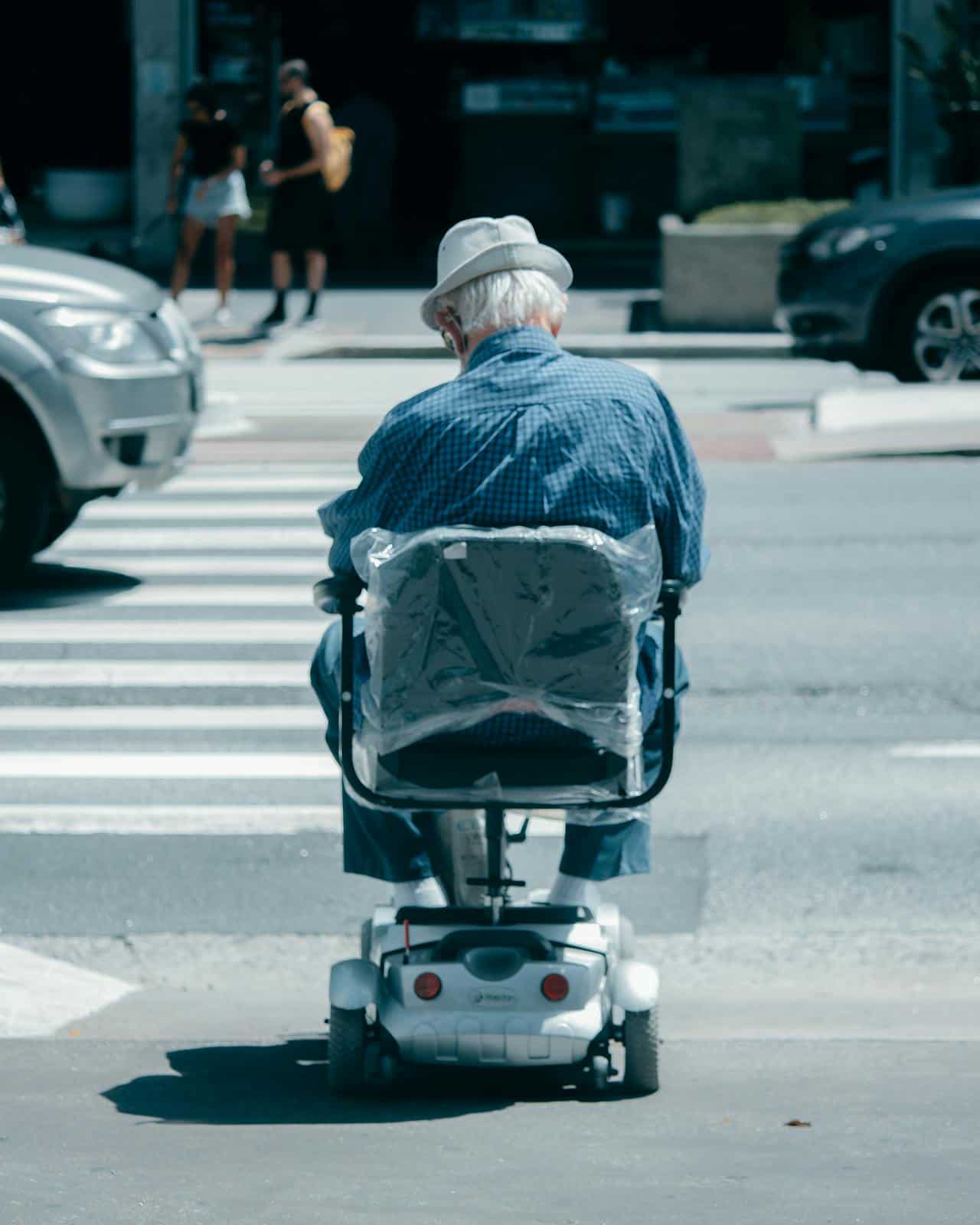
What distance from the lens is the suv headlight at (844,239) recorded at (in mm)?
16266

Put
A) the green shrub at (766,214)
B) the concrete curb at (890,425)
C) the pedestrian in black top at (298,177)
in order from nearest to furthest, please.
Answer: the concrete curb at (890,425) → the pedestrian in black top at (298,177) → the green shrub at (766,214)

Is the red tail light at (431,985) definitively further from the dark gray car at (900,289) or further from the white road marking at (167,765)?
the dark gray car at (900,289)

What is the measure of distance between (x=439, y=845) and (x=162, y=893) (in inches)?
66.0

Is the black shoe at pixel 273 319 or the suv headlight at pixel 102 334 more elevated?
the suv headlight at pixel 102 334

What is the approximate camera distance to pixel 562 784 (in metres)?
4.50

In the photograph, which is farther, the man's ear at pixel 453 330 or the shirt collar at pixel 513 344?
the man's ear at pixel 453 330

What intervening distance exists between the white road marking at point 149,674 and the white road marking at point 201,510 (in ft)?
10.6

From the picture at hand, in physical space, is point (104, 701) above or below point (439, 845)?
below

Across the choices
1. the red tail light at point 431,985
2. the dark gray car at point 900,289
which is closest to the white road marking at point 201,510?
the dark gray car at point 900,289

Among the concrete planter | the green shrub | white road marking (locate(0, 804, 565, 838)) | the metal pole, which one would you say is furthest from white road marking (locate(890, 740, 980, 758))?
the metal pole

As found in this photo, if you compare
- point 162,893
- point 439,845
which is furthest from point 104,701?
point 439,845

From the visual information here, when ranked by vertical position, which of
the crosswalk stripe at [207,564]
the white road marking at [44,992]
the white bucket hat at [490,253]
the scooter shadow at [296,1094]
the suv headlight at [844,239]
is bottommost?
the crosswalk stripe at [207,564]

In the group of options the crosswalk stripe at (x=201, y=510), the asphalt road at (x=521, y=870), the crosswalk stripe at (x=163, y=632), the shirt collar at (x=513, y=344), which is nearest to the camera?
the asphalt road at (x=521, y=870)

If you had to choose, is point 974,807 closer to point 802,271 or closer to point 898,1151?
point 898,1151
